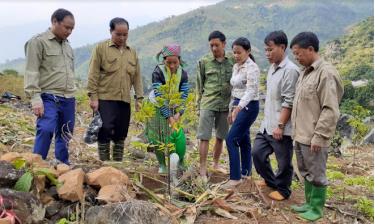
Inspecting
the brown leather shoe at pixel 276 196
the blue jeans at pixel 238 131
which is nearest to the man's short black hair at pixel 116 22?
the blue jeans at pixel 238 131

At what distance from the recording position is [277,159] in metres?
Answer: 4.63

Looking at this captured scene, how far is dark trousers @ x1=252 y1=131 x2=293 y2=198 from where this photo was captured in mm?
4535

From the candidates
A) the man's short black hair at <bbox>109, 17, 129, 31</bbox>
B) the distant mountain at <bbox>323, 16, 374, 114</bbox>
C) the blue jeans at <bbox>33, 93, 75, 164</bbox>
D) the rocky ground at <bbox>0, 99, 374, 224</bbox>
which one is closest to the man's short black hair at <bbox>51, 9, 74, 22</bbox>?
the man's short black hair at <bbox>109, 17, 129, 31</bbox>

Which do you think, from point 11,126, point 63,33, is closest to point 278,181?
point 63,33

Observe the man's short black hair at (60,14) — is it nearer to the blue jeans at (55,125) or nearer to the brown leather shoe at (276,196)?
the blue jeans at (55,125)

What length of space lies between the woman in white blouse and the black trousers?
1207mm

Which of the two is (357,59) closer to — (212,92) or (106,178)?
(212,92)

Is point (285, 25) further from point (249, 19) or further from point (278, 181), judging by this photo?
point (278, 181)

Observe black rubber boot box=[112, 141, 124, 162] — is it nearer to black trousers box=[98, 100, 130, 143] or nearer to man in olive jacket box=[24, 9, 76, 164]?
black trousers box=[98, 100, 130, 143]

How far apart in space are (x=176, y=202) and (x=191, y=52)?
103m

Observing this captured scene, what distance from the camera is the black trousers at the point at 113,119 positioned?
504 centimetres

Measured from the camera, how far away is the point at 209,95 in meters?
5.16

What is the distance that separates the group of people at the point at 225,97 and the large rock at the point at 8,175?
0.86m

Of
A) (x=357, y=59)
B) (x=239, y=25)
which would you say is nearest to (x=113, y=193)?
(x=357, y=59)
